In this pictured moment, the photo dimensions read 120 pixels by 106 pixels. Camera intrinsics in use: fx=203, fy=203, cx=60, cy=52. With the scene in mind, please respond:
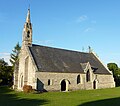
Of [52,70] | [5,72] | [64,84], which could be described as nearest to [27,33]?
[52,70]

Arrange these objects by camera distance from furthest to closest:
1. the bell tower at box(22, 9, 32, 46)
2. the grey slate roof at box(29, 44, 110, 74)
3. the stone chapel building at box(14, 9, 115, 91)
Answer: the bell tower at box(22, 9, 32, 46), the grey slate roof at box(29, 44, 110, 74), the stone chapel building at box(14, 9, 115, 91)

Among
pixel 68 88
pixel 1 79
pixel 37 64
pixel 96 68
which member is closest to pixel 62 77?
pixel 68 88

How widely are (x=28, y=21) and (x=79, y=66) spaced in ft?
53.1

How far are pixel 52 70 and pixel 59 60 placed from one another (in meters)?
4.96

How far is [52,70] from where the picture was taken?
42.1 metres

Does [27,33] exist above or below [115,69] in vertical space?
above

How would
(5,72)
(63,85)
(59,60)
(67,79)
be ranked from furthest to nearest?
(5,72) → (59,60) → (63,85) → (67,79)

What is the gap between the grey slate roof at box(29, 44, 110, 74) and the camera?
42.5 metres

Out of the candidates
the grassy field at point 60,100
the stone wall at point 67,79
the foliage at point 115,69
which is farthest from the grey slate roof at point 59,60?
the foliage at point 115,69

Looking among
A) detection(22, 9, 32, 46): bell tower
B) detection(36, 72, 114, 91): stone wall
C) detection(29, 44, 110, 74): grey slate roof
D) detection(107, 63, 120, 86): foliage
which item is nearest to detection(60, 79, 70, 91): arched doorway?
detection(36, 72, 114, 91): stone wall

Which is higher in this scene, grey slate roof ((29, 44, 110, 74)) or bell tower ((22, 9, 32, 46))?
bell tower ((22, 9, 32, 46))

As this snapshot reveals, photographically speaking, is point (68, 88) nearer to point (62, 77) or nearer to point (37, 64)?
point (62, 77)

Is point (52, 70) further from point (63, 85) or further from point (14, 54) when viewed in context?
point (14, 54)

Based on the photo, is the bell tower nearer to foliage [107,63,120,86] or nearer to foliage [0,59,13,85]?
foliage [0,59,13,85]
